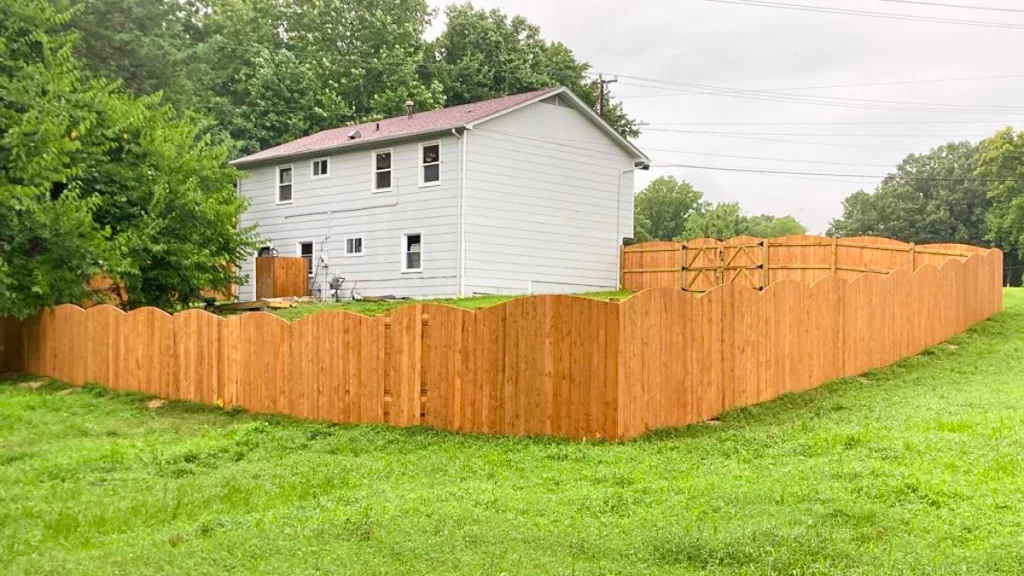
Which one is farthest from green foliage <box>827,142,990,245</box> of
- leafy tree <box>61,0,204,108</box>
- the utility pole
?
leafy tree <box>61,0,204,108</box>

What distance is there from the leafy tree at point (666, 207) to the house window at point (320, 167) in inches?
2246

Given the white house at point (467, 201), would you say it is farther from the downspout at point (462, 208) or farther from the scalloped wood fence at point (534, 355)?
the scalloped wood fence at point (534, 355)

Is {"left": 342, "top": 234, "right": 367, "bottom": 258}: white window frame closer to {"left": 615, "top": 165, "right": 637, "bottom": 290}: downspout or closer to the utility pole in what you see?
{"left": 615, "top": 165, "right": 637, "bottom": 290}: downspout

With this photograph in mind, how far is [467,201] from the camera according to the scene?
23422 mm

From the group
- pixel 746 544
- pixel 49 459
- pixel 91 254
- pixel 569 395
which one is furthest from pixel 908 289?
pixel 91 254

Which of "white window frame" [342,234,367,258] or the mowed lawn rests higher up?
"white window frame" [342,234,367,258]

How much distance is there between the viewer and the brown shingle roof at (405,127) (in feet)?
79.0

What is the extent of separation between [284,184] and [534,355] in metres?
20.5

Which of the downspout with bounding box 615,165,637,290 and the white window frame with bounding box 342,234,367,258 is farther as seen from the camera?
the downspout with bounding box 615,165,637,290

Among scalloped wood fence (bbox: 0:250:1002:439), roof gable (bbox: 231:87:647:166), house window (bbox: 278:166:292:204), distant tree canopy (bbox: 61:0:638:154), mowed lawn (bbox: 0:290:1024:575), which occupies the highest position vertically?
distant tree canopy (bbox: 61:0:638:154)

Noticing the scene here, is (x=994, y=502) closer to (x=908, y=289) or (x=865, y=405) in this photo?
(x=865, y=405)

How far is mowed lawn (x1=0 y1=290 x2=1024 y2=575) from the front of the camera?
5.50m

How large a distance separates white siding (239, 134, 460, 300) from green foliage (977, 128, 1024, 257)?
38123 millimetres

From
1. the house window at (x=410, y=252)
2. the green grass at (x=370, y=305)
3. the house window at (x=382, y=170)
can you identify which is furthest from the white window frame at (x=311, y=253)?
the green grass at (x=370, y=305)
